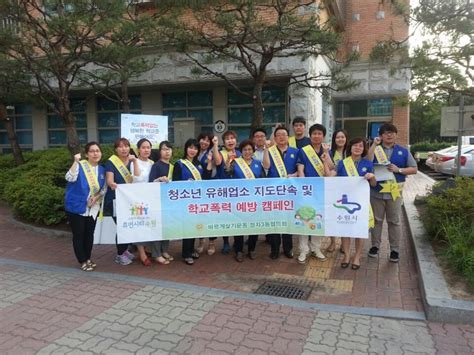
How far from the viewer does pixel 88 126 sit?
50.7 feet

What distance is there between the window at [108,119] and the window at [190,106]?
6.94ft

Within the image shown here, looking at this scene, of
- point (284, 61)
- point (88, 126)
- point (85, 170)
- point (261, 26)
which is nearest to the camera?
point (85, 170)

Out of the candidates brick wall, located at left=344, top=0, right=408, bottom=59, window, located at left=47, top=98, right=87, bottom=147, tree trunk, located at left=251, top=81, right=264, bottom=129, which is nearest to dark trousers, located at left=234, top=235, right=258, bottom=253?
tree trunk, located at left=251, top=81, right=264, bottom=129

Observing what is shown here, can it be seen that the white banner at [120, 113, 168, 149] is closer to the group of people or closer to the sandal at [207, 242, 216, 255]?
the group of people

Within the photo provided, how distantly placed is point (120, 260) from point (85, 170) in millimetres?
1380

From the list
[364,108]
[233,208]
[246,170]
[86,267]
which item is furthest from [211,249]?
[364,108]

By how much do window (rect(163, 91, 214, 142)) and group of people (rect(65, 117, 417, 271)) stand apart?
8631 mm

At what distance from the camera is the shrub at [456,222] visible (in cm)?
462

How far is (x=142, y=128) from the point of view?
273 inches

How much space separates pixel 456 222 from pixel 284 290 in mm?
2670

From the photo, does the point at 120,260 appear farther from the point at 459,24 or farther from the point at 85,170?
the point at 459,24

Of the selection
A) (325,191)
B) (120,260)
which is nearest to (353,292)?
(325,191)

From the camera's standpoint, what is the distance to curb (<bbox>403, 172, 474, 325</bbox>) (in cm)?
374

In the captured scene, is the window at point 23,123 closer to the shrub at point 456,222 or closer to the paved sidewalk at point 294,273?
the paved sidewalk at point 294,273
